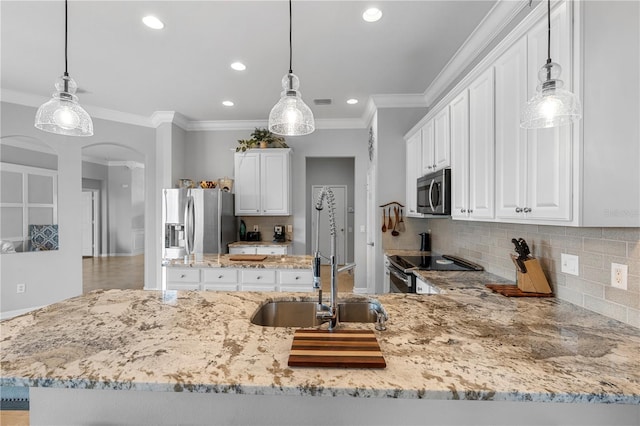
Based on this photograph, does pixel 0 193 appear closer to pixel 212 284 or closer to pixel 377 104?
pixel 212 284

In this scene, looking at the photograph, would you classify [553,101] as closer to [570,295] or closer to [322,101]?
[570,295]

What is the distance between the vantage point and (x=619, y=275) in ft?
4.51

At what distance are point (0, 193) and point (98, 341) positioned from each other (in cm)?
444

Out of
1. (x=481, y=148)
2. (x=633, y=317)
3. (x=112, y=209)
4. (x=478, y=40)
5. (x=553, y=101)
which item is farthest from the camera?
(x=112, y=209)

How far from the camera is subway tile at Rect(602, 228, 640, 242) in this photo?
1315 millimetres

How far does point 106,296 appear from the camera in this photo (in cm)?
170

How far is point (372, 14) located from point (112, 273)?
726 centimetres

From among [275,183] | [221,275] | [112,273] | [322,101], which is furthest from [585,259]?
[112,273]

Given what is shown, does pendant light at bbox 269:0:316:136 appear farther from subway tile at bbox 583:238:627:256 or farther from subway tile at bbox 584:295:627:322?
subway tile at bbox 584:295:627:322

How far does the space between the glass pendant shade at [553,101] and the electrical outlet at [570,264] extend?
32.1 inches

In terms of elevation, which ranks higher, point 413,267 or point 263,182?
point 263,182

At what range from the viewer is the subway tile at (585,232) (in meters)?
1.49

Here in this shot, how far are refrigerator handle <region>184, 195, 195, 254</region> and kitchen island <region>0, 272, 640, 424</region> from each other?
293 centimetres

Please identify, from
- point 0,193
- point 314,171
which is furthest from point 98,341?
point 314,171
